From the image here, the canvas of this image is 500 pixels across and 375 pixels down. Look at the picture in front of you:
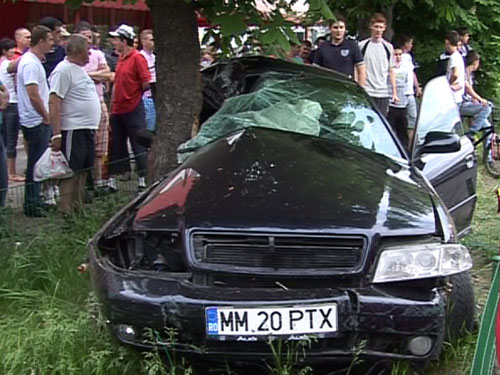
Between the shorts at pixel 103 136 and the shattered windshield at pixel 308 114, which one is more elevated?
the shattered windshield at pixel 308 114

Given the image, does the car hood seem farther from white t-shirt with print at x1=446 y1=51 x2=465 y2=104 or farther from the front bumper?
white t-shirt with print at x1=446 y1=51 x2=465 y2=104

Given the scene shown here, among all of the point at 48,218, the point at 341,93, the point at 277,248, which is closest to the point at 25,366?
the point at 277,248

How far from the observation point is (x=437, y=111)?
5344mm

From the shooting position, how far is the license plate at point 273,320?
3.27 metres

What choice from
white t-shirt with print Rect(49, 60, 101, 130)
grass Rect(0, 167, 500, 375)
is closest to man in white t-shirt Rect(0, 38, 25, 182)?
white t-shirt with print Rect(49, 60, 101, 130)

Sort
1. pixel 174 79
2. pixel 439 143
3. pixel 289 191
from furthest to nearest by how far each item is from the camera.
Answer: pixel 174 79, pixel 439 143, pixel 289 191

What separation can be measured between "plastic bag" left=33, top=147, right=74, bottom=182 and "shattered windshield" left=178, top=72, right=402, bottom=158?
1709mm

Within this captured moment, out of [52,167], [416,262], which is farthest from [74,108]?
[416,262]

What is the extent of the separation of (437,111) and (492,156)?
5.44m

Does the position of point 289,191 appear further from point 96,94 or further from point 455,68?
point 455,68

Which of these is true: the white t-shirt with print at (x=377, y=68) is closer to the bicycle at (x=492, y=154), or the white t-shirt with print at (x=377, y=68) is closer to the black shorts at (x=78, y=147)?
the bicycle at (x=492, y=154)

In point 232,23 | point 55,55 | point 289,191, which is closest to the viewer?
point 289,191

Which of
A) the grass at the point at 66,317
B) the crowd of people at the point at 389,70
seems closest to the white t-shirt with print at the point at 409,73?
the crowd of people at the point at 389,70

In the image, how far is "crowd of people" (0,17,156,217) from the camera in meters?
6.55
